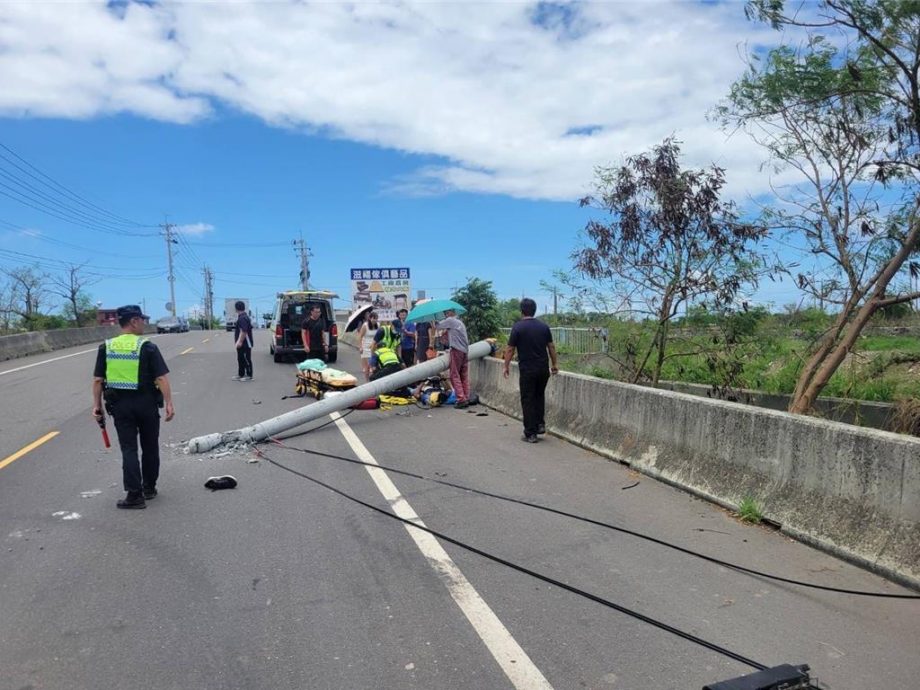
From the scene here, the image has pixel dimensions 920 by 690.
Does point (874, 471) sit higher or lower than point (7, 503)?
higher

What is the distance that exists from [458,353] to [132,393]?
6.60 metres

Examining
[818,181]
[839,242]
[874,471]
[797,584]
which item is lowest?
[797,584]

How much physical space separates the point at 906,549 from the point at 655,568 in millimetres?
1571

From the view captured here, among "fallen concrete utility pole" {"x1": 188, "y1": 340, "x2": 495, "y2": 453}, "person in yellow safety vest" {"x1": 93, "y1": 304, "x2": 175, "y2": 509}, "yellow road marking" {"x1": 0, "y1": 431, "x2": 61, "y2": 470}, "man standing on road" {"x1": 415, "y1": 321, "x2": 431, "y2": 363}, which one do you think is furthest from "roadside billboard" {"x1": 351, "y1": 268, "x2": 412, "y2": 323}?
"person in yellow safety vest" {"x1": 93, "y1": 304, "x2": 175, "y2": 509}

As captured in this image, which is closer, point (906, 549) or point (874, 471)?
point (906, 549)

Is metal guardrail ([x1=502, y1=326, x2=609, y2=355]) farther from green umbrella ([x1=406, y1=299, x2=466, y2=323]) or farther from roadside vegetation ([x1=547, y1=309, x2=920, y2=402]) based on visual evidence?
green umbrella ([x1=406, y1=299, x2=466, y2=323])

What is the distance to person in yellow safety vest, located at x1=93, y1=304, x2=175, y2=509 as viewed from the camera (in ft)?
21.6

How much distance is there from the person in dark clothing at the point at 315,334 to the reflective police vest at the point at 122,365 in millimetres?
13654

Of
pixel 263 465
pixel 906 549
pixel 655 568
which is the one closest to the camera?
pixel 906 549

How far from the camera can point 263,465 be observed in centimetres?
830

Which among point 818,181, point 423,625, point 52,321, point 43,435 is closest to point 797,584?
point 423,625

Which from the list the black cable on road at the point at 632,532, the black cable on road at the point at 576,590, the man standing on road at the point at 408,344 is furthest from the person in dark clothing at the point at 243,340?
the black cable on road at the point at 576,590

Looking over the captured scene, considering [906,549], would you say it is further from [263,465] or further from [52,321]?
[52,321]

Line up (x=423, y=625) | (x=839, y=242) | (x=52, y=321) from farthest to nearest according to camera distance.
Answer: (x=52, y=321) → (x=839, y=242) → (x=423, y=625)
